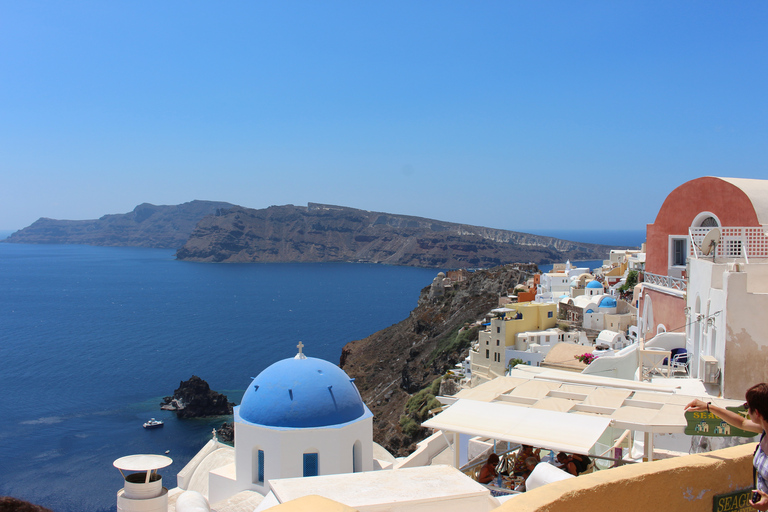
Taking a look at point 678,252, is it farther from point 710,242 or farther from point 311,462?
point 311,462

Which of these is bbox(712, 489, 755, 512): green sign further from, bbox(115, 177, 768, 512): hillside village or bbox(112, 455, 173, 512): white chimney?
bbox(112, 455, 173, 512): white chimney

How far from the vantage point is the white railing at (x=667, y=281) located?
588 inches

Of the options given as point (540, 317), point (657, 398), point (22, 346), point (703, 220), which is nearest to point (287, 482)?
point (657, 398)

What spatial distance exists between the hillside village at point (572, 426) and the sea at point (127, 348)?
21088 millimetres

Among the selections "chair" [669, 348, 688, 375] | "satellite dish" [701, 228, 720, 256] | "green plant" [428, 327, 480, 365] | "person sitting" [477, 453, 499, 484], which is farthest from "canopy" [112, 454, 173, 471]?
"green plant" [428, 327, 480, 365]

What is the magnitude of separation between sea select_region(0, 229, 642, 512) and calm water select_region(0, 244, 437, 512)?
0.41ft

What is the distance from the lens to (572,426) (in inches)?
253

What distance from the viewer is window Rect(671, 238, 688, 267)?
15.4m

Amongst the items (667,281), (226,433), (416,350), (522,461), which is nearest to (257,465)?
(522,461)

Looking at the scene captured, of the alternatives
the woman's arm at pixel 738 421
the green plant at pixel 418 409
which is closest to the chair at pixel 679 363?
the woman's arm at pixel 738 421

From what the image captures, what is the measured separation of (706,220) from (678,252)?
163 cm

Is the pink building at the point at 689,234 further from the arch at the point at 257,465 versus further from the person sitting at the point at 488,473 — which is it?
the arch at the point at 257,465

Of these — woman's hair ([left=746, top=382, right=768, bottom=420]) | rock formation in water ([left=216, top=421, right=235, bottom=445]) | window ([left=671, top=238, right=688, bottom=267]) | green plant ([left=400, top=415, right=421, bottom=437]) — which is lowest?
rock formation in water ([left=216, top=421, right=235, bottom=445])

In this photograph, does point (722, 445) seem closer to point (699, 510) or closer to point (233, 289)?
point (699, 510)
